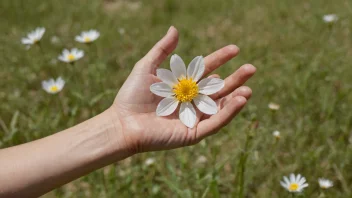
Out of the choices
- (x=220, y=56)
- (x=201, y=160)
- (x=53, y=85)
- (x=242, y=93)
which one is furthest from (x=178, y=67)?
(x=53, y=85)

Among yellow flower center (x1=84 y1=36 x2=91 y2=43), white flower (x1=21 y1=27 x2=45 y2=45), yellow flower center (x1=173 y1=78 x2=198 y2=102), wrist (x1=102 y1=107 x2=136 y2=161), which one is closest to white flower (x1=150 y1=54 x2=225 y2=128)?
yellow flower center (x1=173 y1=78 x2=198 y2=102)

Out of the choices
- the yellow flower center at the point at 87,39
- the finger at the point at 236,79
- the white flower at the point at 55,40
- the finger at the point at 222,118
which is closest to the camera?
Result: the finger at the point at 222,118

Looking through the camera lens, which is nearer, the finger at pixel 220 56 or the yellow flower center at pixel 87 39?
the finger at pixel 220 56

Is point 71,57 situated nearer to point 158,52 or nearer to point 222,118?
point 158,52

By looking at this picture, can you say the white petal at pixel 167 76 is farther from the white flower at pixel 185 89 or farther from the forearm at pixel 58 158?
the forearm at pixel 58 158

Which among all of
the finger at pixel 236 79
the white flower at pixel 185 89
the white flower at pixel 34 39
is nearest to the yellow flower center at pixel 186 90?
the white flower at pixel 185 89

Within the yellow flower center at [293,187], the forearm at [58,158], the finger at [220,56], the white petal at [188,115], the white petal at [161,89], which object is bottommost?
the yellow flower center at [293,187]

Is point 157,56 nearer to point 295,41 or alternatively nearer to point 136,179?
point 136,179
